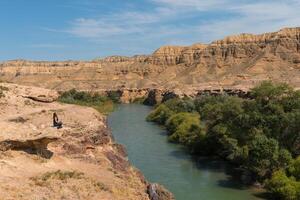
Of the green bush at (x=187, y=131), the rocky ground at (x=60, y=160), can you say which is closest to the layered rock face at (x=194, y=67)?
the green bush at (x=187, y=131)

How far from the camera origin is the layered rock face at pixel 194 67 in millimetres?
133125

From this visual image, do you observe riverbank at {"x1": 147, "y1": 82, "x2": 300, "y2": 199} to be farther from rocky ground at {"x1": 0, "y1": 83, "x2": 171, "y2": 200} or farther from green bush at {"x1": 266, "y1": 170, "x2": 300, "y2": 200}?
rocky ground at {"x1": 0, "y1": 83, "x2": 171, "y2": 200}

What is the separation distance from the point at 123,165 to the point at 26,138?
6.16 m

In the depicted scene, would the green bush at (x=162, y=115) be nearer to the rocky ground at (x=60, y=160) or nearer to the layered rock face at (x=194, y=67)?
the layered rock face at (x=194, y=67)

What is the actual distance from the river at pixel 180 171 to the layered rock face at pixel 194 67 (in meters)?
64.3

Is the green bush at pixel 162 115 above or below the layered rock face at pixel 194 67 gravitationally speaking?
below

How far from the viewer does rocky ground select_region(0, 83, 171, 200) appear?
50.9 feet

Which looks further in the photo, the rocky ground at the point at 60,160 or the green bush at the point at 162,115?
the green bush at the point at 162,115

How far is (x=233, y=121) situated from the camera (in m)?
40.0

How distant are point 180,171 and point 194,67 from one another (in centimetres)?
12096

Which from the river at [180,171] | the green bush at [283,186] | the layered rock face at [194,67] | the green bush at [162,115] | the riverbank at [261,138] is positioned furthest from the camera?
the layered rock face at [194,67]

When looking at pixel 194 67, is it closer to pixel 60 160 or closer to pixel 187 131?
pixel 187 131

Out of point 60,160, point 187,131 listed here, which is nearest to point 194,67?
point 187,131

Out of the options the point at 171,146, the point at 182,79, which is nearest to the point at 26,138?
the point at 171,146
